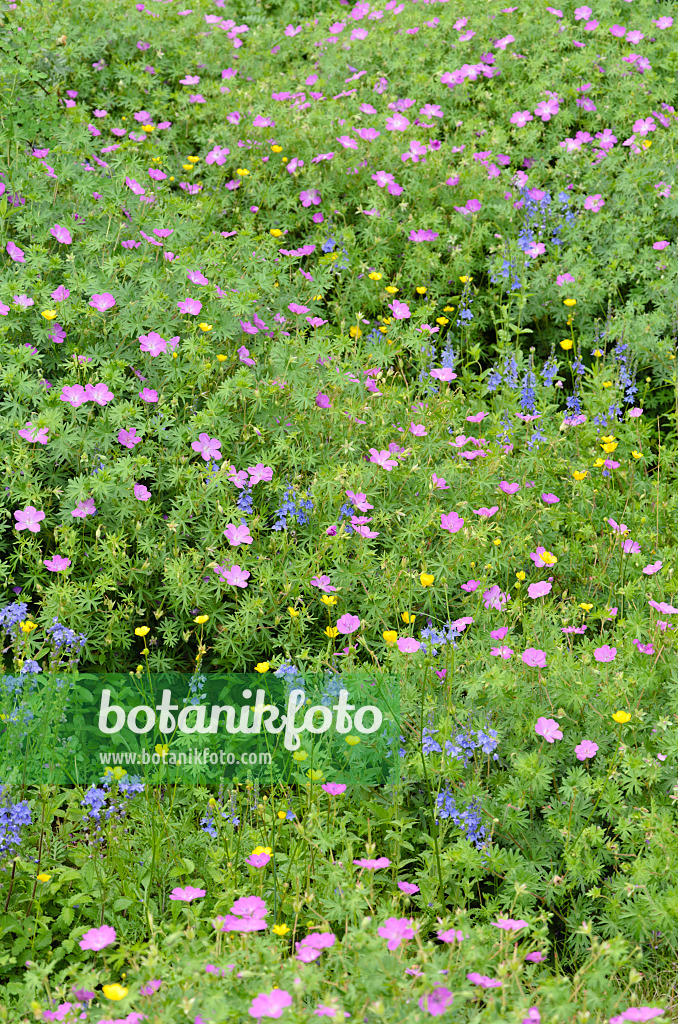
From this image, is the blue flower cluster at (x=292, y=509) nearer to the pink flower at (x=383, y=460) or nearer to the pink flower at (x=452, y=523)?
the pink flower at (x=383, y=460)

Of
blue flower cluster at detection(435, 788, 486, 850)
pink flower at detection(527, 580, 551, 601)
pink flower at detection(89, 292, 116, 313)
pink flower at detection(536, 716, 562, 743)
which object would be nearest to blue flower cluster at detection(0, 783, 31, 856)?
blue flower cluster at detection(435, 788, 486, 850)

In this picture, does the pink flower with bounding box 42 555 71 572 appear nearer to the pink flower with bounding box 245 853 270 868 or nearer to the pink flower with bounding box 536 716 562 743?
the pink flower with bounding box 245 853 270 868

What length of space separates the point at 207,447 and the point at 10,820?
1373mm

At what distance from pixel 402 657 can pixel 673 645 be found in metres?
0.80

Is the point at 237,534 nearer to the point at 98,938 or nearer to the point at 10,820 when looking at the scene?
the point at 10,820

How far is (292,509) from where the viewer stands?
3.25 meters

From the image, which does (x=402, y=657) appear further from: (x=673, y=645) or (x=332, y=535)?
(x=673, y=645)

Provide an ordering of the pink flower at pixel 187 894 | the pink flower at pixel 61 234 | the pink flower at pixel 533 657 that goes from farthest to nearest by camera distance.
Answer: the pink flower at pixel 61 234, the pink flower at pixel 533 657, the pink flower at pixel 187 894

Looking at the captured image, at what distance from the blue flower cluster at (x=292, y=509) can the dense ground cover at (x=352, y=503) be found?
0.04 feet

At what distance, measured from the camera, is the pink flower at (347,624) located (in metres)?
2.91

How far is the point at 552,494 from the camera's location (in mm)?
3676

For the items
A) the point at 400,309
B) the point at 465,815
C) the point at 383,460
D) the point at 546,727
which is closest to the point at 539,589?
the point at 546,727

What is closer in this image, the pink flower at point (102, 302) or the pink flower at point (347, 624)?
the pink flower at point (347, 624)

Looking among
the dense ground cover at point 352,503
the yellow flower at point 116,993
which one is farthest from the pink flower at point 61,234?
the yellow flower at point 116,993
